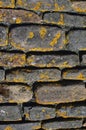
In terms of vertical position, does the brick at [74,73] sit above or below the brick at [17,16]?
below

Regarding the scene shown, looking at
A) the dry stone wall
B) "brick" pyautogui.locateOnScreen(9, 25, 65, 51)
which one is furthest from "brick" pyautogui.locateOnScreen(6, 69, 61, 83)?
"brick" pyautogui.locateOnScreen(9, 25, 65, 51)

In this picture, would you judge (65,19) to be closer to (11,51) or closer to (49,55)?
(49,55)

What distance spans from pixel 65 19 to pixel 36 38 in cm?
19

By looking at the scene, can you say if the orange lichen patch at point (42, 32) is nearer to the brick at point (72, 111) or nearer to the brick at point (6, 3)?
the brick at point (6, 3)

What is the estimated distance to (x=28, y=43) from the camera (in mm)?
1510

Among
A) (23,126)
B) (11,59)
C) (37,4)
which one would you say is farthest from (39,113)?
(37,4)

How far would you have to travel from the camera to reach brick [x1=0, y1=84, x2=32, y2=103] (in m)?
1.54

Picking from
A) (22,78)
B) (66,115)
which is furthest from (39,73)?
(66,115)

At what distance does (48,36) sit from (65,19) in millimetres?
131

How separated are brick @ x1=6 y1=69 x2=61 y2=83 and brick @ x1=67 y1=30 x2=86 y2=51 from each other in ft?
0.52

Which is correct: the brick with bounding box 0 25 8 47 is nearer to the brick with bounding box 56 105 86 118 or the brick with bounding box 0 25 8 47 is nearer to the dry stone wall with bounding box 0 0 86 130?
the dry stone wall with bounding box 0 0 86 130

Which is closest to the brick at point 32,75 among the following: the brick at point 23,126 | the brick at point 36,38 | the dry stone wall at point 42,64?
the dry stone wall at point 42,64

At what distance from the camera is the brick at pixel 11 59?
4.91 feet

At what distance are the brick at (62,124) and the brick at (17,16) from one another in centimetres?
59
